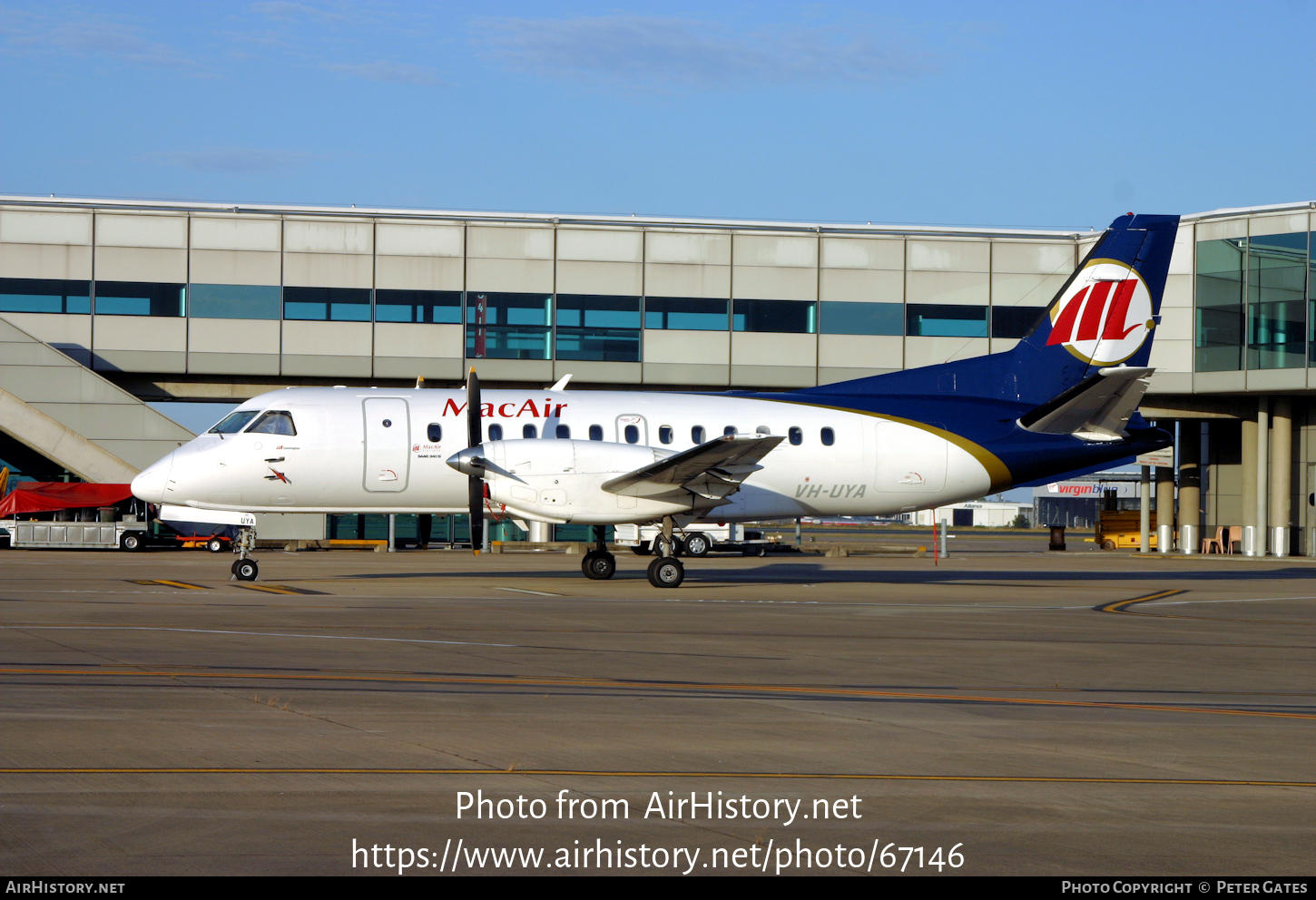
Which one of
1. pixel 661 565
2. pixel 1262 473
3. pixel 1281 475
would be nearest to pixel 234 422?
pixel 661 565

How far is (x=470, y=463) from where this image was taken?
21.6 m

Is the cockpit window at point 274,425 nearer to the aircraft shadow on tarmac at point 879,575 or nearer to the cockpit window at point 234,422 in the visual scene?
the cockpit window at point 234,422

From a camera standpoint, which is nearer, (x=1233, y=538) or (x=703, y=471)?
(x=703, y=471)

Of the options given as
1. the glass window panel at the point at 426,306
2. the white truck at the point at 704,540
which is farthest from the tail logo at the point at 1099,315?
the glass window panel at the point at 426,306

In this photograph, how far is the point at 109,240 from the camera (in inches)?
1713

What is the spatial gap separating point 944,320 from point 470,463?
29992 millimetres

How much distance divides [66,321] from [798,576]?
30.2 metres

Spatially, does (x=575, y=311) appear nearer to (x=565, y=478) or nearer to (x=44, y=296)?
(x=44, y=296)

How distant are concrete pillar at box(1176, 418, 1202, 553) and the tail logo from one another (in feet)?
79.3

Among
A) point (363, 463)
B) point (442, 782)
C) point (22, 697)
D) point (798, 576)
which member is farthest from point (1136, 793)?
point (798, 576)

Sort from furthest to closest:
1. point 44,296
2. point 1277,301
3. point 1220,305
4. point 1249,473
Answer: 1. point 1249,473
2. point 1220,305
3. point 44,296
4. point 1277,301

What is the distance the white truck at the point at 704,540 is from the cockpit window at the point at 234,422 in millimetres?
15603

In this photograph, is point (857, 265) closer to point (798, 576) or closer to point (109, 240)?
point (798, 576)

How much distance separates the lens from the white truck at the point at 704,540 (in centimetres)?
3728
